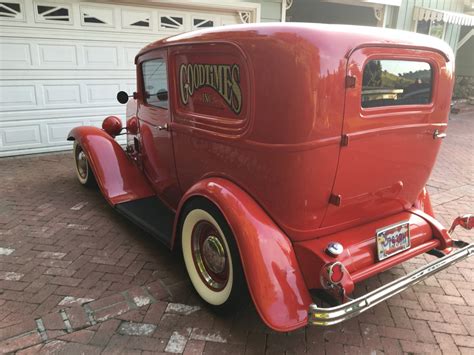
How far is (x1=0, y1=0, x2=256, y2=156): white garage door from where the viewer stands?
20.1ft

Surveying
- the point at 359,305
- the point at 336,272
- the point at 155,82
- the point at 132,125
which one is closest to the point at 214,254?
the point at 336,272

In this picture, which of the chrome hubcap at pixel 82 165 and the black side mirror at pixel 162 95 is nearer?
the black side mirror at pixel 162 95

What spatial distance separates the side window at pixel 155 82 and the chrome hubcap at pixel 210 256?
125 cm

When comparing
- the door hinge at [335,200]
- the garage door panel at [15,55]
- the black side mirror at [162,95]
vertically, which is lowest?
the door hinge at [335,200]

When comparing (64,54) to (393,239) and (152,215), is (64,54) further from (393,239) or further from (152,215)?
(393,239)

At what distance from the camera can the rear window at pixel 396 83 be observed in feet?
7.82

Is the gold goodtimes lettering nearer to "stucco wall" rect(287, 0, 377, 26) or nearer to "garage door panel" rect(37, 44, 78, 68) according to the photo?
"garage door panel" rect(37, 44, 78, 68)

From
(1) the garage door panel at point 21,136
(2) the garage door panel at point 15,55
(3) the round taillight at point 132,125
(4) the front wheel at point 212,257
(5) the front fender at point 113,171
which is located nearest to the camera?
(4) the front wheel at point 212,257

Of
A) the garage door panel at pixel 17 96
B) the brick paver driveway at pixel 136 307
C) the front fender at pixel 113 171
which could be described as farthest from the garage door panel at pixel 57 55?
the brick paver driveway at pixel 136 307

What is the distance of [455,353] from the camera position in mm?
2383

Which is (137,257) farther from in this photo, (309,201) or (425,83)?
(425,83)

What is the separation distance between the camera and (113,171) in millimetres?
4113

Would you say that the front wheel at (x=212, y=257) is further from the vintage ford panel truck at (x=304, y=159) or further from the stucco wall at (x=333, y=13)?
the stucco wall at (x=333, y=13)

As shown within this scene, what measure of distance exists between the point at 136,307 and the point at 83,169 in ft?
9.14
